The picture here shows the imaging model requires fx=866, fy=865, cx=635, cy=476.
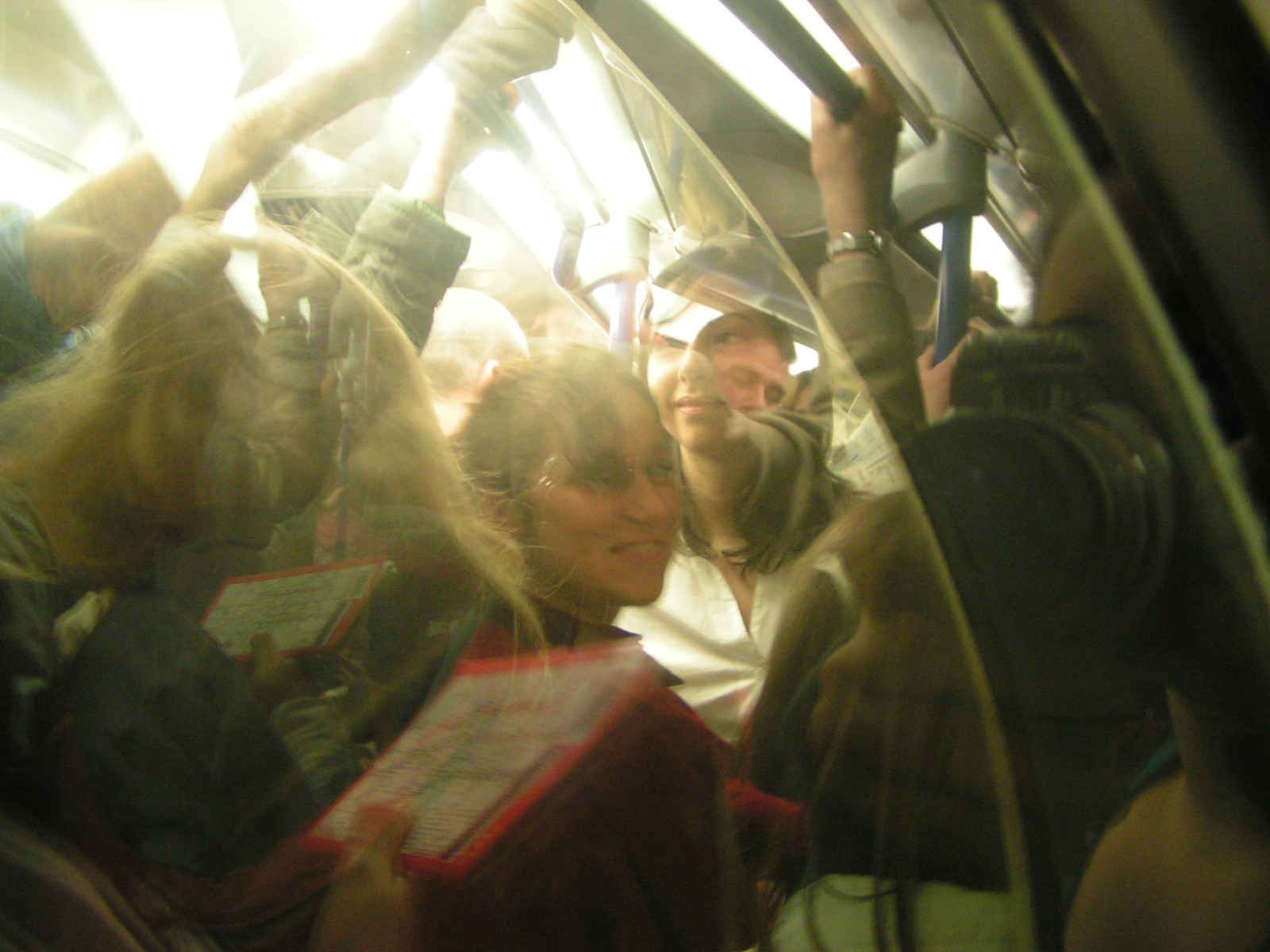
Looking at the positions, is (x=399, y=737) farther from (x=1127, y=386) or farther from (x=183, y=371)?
(x=1127, y=386)

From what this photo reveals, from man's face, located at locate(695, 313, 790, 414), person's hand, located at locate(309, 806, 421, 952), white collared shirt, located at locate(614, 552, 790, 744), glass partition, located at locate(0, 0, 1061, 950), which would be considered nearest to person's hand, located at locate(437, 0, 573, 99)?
glass partition, located at locate(0, 0, 1061, 950)

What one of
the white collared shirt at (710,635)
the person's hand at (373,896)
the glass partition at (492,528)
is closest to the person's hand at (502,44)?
the glass partition at (492,528)

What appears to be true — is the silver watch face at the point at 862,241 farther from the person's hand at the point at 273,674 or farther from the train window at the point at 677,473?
the person's hand at the point at 273,674

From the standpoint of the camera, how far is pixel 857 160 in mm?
649

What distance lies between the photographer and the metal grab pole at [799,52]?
24.5 inches

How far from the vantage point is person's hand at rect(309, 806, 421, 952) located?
0.69 meters

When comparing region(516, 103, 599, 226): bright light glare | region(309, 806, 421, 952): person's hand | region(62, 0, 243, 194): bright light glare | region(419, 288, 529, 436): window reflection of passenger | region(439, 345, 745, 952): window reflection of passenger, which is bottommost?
region(309, 806, 421, 952): person's hand

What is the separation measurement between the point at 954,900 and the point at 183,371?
31.0 inches

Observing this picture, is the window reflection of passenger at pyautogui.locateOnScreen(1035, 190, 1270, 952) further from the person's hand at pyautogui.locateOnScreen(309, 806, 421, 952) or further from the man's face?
the person's hand at pyautogui.locateOnScreen(309, 806, 421, 952)

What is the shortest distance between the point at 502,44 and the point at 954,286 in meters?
0.39

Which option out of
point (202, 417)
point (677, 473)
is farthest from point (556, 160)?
point (202, 417)

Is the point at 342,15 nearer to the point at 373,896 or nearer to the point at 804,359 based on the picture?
the point at 804,359

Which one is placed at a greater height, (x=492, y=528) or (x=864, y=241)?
(x=864, y=241)

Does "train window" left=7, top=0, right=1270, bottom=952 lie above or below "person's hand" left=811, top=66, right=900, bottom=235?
below
